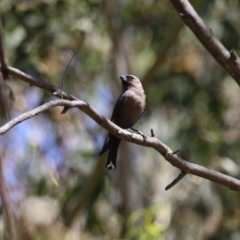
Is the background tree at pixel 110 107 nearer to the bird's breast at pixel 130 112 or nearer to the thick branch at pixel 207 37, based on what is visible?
the bird's breast at pixel 130 112

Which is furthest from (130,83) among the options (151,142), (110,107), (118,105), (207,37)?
(110,107)

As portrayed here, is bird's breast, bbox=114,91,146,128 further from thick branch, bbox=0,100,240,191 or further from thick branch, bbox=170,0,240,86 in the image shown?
thick branch, bbox=0,100,240,191

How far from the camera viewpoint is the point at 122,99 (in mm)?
5160

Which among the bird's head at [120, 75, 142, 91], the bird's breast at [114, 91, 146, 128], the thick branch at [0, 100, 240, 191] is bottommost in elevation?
the thick branch at [0, 100, 240, 191]

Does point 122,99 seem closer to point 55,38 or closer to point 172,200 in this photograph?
point 55,38

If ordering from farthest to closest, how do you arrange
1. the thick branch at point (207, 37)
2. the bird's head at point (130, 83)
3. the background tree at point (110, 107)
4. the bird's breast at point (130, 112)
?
the background tree at point (110, 107) < the bird's head at point (130, 83) < the bird's breast at point (130, 112) < the thick branch at point (207, 37)

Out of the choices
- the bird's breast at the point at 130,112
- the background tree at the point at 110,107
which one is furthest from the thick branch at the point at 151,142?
the background tree at the point at 110,107

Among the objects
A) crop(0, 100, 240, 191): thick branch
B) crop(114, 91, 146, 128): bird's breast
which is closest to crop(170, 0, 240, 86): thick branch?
crop(114, 91, 146, 128): bird's breast

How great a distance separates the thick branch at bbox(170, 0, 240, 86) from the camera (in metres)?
4.38

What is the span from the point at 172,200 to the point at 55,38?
9.10ft

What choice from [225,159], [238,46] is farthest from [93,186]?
[238,46]

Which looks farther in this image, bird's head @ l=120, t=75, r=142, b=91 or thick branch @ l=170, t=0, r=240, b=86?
bird's head @ l=120, t=75, r=142, b=91

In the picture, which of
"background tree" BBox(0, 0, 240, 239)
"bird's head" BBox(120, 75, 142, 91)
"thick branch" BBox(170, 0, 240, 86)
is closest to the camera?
"thick branch" BBox(170, 0, 240, 86)

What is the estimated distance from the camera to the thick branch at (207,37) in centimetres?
438
